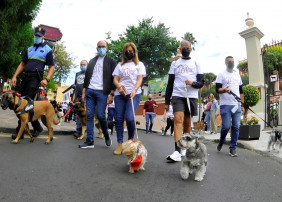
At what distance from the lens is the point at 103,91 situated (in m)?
4.95

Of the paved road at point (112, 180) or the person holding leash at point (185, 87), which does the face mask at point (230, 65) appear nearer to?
the person holding leash at point (185, 87)

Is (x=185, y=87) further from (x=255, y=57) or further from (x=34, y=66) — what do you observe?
(x=255, y=57)

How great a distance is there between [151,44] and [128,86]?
30.3 m

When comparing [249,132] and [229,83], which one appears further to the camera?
[249,132]

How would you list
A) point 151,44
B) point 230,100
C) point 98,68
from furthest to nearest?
point 151,44 → point 230,100 → point 98,68

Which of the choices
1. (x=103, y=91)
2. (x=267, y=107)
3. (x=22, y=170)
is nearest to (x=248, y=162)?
(x=103, y=91)

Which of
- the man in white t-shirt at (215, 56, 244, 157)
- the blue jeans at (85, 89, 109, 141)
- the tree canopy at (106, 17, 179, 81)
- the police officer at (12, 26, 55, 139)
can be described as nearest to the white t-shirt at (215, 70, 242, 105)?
the man in white t-shirt at (215, 56, 244, 157)

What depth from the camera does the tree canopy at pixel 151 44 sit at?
1309 inches

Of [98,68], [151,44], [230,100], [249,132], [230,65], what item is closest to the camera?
[98,68]

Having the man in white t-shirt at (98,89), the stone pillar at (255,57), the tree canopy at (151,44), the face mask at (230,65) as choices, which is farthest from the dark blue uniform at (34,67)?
the tree canopy at (151,44)

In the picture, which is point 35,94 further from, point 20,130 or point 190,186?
point 190,186

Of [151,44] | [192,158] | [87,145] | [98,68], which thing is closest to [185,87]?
[192,158]

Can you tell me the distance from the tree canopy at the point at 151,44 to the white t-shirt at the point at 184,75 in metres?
28.8

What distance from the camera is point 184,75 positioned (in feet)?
14.1
